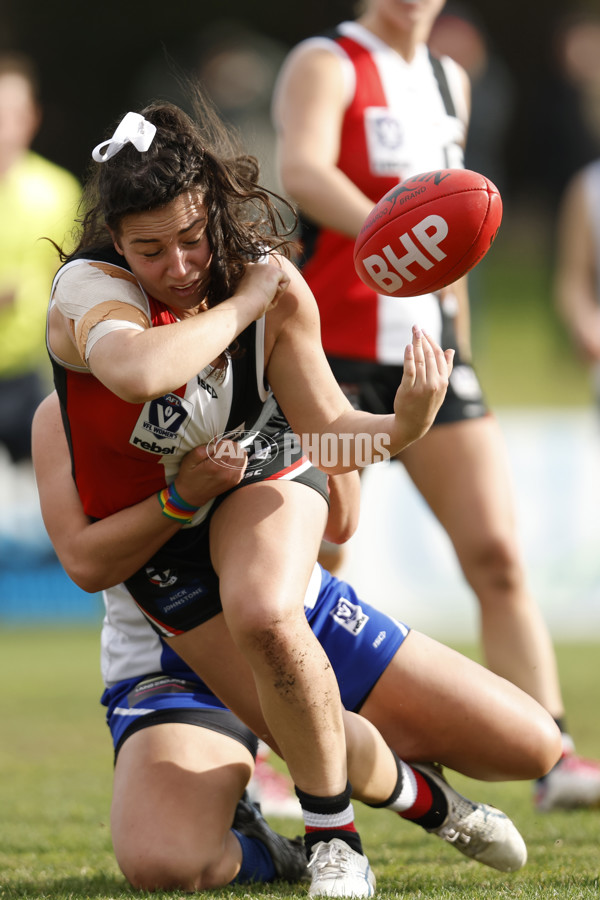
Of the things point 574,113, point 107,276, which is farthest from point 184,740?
point 574,113

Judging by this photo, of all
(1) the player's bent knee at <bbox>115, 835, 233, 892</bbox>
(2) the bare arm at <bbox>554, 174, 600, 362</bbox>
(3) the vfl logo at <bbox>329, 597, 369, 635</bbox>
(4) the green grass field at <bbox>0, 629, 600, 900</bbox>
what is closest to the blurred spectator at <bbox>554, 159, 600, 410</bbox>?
(2) the bare arm at <bbox>554, 174, 600, 362</bbox>

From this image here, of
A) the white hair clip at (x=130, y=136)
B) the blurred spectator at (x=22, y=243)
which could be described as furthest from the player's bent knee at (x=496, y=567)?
the blurred spectator at (x=22, y=243)

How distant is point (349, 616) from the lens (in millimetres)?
3158

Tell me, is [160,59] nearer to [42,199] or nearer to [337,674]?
[42,199]

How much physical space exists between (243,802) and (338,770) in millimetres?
638

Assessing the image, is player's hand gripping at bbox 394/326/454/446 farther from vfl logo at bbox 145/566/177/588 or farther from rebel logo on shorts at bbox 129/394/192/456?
vfl logo at bbox 145/566/177/588

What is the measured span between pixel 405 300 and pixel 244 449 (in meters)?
1.30

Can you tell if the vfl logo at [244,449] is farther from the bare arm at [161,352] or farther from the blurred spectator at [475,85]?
the blurred spectator at [475,85]

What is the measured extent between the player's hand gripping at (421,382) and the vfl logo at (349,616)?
2.02ft

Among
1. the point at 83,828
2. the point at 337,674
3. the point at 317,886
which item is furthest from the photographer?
the point at 83,828

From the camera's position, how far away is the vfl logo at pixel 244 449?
296 centimetres

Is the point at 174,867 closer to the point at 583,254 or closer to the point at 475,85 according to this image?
the point at 583,254

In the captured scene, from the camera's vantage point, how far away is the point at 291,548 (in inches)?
113

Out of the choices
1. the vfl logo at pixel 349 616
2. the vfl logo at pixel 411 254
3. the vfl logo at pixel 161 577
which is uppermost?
the vfl logo at pixel 411 254
